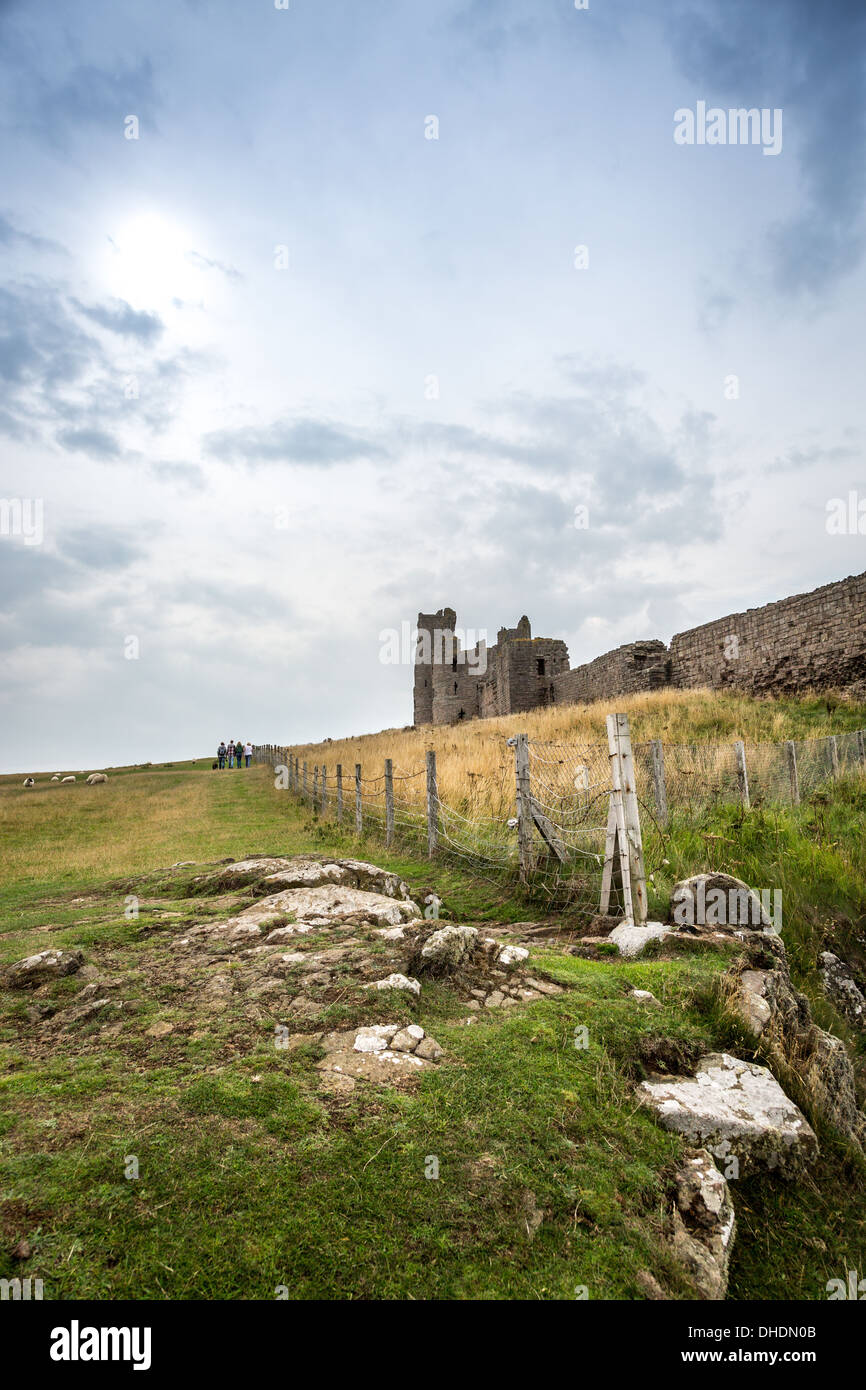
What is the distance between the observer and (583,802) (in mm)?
8547

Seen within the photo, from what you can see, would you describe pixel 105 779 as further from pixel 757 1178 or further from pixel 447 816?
pixel 757 1178

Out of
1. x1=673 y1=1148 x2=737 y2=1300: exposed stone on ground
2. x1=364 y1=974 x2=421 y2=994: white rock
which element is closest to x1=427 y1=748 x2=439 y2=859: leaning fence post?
x1=364 y1=974 x2=421 y2=994: white rock

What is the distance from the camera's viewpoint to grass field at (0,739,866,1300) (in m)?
1.98

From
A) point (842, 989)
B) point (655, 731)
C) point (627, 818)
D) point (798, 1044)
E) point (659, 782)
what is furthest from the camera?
point (655, 731)

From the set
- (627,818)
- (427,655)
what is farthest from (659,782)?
(427,655)

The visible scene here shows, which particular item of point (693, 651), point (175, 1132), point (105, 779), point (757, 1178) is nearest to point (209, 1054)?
point (175, 1132)

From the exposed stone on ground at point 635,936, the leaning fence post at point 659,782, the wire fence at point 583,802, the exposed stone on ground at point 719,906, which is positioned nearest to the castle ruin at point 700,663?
the wire fence at point 583,802

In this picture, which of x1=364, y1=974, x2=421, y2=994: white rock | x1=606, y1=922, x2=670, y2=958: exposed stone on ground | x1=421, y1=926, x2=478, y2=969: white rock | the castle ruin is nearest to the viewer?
x1=364, y1=974, x2=421, y2=994: white rock

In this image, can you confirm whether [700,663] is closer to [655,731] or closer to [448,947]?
[655,731]

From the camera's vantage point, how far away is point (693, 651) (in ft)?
72.5

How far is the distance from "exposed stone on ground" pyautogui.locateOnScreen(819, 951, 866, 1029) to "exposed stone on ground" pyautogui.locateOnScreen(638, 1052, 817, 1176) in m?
2.70

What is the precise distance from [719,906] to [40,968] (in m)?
4.75

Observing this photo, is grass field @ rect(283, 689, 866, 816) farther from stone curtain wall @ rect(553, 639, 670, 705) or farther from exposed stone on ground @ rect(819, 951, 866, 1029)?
exposed stone on ground @ rect(819, 951, 866, 1029)

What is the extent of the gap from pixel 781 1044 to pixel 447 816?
7.62m
